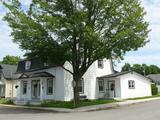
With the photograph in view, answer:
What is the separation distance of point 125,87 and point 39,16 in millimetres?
18641

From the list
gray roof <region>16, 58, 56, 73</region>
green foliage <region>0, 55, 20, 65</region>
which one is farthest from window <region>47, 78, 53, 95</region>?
green foliage <region>0, 55, 20, 65</region>

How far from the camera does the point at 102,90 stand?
42125 mm

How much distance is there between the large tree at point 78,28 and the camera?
27672mm

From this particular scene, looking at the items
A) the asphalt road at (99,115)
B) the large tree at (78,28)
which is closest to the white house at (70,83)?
the large tree at (78,28)

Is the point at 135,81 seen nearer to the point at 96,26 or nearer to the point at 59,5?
the point at 96,26

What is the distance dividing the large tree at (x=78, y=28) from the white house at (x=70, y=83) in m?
7.23

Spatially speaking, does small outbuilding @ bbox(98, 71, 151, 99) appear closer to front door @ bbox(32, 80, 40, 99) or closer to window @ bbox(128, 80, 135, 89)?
window @ bbox(128, 80, 135, 89)

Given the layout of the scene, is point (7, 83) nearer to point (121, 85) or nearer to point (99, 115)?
point (121, 85)

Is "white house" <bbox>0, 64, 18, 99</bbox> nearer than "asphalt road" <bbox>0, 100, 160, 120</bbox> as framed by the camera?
No

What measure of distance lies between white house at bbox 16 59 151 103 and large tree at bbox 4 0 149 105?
23.7ft

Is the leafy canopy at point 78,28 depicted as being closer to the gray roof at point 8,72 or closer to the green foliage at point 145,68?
the gray roof at point 8,72

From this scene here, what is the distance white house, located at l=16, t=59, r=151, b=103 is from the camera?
38.1 meters

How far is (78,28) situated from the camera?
27766 mm

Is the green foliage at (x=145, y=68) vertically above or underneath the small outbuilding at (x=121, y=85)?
above
